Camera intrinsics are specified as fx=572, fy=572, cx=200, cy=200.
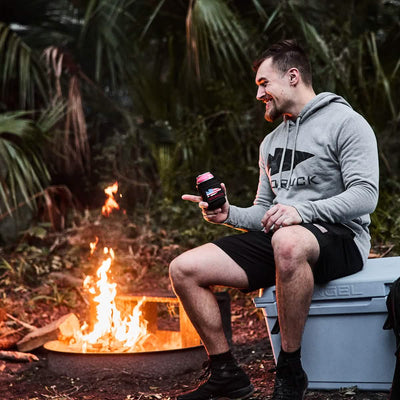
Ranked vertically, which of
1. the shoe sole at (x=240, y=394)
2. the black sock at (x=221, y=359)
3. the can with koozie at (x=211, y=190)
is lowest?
the shoe sole at (x=240, y=394)

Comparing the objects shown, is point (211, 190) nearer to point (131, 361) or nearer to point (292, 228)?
point (292, 228)

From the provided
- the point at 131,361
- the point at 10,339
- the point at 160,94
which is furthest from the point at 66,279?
the point at 160,94

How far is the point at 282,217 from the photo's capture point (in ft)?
7.97

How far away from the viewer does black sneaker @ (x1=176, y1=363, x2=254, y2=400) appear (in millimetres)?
2494

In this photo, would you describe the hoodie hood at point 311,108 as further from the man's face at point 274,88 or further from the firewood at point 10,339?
the firewood at point 10,339

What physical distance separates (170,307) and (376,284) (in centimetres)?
242

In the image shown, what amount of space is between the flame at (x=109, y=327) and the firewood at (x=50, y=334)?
0.26 ft

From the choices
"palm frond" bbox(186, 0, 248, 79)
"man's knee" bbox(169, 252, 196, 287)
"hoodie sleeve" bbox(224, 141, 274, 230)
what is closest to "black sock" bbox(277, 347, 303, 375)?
"man's knee" bbox(169, 252, 196, 287)

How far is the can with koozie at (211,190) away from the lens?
2.59 meters

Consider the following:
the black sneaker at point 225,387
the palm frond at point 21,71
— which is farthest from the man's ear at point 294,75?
the palm frond at point 21,71

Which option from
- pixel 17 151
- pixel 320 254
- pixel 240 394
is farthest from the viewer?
pixel 17 151

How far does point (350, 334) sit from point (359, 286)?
22cm

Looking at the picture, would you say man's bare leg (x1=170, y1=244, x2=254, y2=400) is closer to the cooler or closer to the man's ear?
the cooler

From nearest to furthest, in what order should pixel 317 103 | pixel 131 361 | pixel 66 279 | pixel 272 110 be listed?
pixel 317 103 → pixel 272 110 → pixel 131 361 → pixel 66 279
